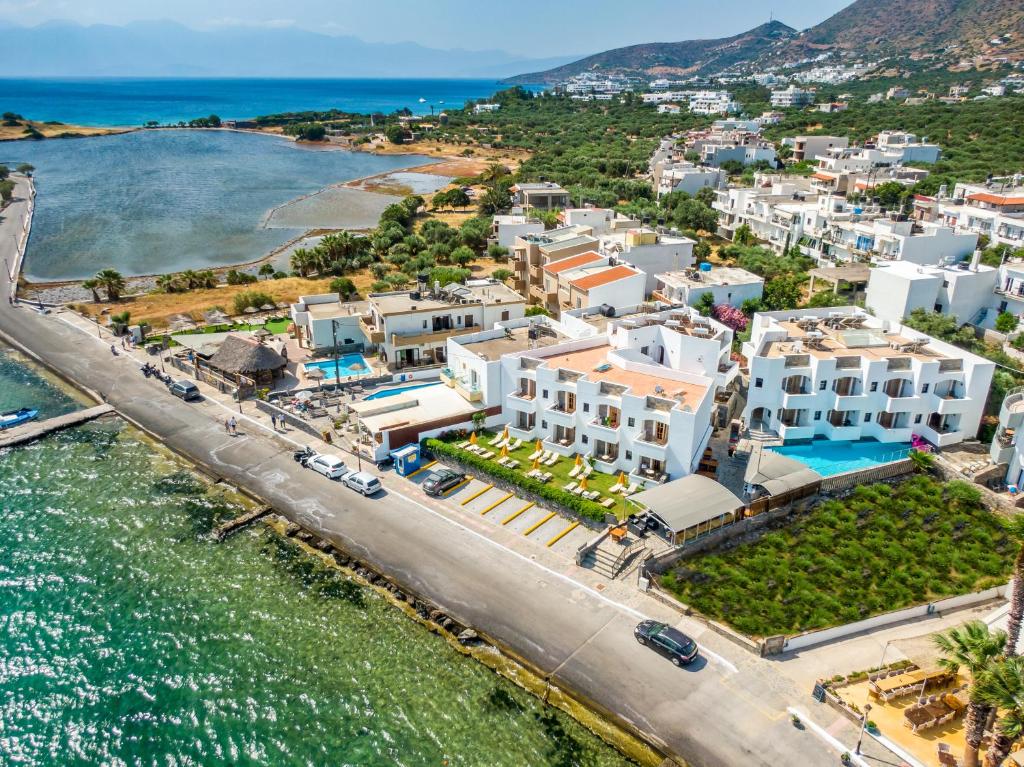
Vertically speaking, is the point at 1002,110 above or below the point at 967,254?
above

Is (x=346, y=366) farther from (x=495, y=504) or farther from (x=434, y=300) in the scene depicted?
(x=495, y=504)

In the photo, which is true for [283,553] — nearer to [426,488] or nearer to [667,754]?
[426,488]

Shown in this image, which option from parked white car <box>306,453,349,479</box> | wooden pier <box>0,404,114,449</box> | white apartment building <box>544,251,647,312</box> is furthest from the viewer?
white apartment building <box>544,251,647,312</box>

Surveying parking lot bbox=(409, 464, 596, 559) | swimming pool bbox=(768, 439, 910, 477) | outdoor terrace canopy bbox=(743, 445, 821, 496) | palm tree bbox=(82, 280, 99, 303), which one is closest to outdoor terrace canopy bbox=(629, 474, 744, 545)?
outdoor terrace canopy bbox=(743, 445, 821, 496)

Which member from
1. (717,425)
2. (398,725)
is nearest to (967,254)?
(717,425)

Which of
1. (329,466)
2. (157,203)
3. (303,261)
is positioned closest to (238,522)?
(329,466)

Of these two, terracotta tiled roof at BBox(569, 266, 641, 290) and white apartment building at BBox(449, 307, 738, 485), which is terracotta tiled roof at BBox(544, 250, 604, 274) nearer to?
terracotta tiled roof at BBox(569, 266, 641, 290)
